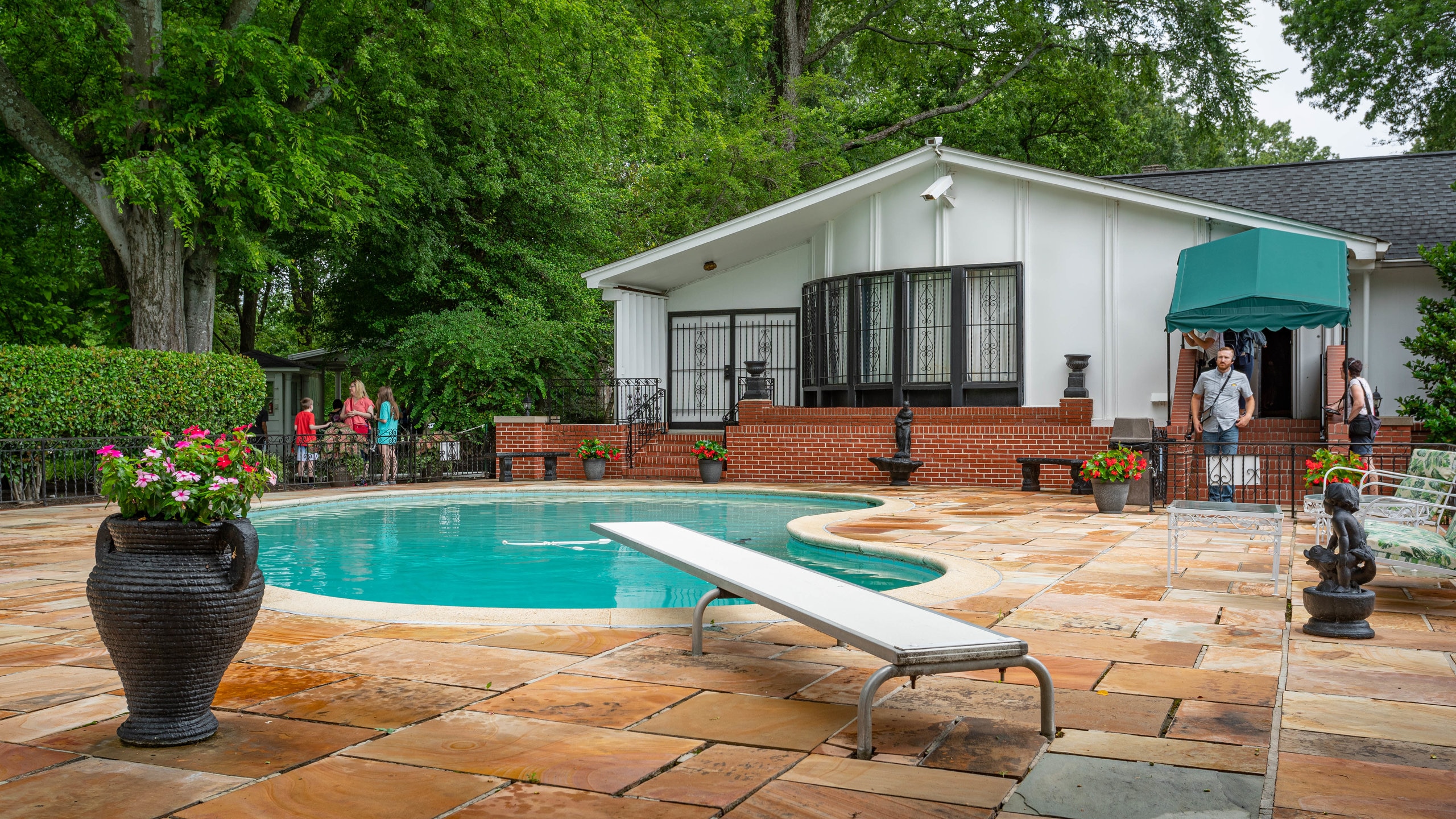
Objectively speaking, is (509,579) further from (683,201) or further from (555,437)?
(683,201)

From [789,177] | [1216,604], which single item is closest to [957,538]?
[1216,604]

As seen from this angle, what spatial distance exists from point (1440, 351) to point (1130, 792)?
1169 centimetres

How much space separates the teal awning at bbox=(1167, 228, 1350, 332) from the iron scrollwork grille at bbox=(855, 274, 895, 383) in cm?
461

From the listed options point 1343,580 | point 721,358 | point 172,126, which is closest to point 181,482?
point 1343,580

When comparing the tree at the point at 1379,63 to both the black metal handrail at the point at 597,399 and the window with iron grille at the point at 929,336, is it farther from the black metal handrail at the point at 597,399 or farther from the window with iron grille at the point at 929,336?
the black metal handrail at the point at 597,399

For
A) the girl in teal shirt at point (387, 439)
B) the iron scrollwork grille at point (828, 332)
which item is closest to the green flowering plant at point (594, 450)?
the girl in teal shirt at point (387, 439)

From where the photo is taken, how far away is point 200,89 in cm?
1586

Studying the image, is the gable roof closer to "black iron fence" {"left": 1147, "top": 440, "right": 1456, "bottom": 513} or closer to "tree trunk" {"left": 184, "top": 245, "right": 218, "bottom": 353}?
"black iron fence" {"left": 1147, "top": 440, "right": 1456, "bottom": 513}

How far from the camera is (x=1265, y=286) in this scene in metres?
12.7

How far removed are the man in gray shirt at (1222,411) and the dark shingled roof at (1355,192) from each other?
20.8 ft

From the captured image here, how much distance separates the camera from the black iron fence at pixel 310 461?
13398 millimetres

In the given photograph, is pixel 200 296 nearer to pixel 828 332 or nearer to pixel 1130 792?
pixel 828 332

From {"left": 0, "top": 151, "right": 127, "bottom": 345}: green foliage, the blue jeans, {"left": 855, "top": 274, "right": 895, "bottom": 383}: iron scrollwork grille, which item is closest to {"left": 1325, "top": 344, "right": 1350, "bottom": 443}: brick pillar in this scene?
the blue jeans

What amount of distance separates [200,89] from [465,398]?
787 centimetres
